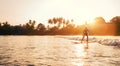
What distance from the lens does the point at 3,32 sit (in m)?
144

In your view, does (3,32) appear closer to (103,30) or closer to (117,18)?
(103,30)

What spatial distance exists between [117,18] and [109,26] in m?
21.6

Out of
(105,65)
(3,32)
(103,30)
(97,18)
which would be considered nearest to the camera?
(105,65)

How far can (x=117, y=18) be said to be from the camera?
153125 millimetres

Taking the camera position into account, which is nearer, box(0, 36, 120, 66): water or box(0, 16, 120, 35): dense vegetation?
box(0, 36, 120, 66): water

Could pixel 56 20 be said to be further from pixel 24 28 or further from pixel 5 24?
pixel 5 24

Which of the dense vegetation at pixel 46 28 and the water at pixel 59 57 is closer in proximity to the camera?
the water at pixel 59 57

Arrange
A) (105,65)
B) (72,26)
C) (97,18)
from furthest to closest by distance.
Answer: (97,18)
(72,26)
(105,65)

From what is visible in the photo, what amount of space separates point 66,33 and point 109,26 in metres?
29.2

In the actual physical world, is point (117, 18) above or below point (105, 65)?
above

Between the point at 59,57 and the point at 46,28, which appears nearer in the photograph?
the point at 59,57

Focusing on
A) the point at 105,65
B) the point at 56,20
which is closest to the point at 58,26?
the point at 56,20

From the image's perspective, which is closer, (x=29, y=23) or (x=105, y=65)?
(x=105, y=65)

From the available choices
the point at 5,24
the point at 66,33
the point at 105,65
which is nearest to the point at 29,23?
the point at 5,24
